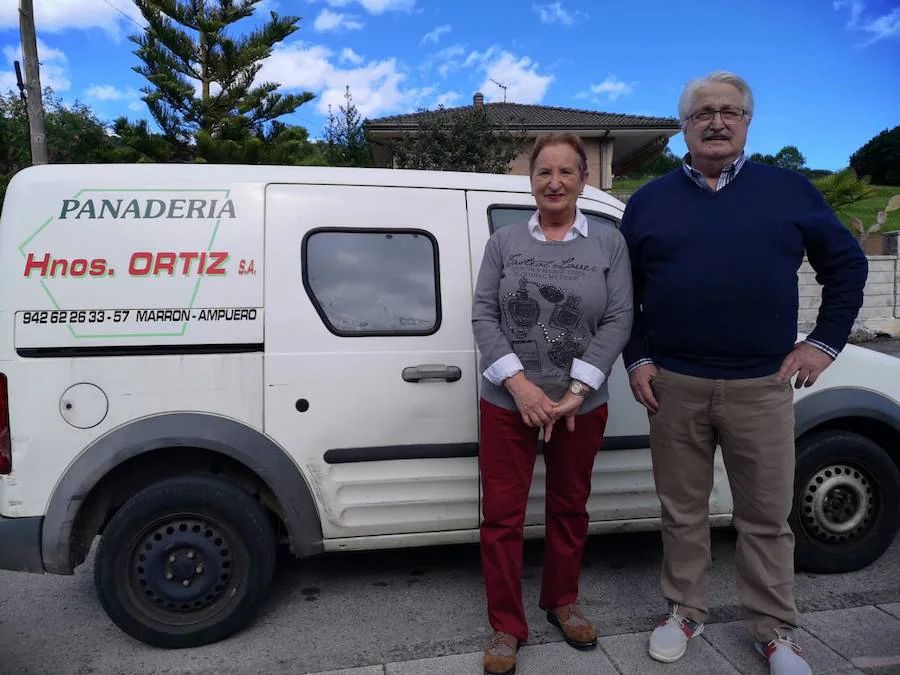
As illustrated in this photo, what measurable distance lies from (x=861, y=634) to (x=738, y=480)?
87 cm

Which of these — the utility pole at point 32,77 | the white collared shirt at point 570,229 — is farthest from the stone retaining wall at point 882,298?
the utility pole at point 32,77

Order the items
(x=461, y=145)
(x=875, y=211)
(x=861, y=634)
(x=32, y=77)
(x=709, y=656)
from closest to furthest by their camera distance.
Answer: (x=709, y=656), (x=861, y=634), (x=32, y=77), (x=461, y=145), (x=875, y=211)

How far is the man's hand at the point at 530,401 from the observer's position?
90.8 inches

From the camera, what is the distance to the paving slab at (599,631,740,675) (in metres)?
2.44

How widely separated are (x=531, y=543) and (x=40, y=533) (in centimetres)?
238

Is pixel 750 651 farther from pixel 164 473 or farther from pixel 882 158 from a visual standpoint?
pixel 882 158

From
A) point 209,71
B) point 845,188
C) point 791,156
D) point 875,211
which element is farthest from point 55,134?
point 791,156

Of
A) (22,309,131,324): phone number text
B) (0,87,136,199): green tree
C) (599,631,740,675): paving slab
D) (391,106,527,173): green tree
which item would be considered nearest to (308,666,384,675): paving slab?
(599,631,740,675): paving slab

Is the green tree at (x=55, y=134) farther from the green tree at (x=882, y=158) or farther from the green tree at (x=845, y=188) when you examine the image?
the green tree at (x=882, y=158)

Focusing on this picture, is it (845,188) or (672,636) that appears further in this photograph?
(845,188)

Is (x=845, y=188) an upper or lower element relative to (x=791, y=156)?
lower

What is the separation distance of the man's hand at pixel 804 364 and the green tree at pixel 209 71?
15426 millimetres

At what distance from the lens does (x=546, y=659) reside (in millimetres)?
2516

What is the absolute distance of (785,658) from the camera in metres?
2.36
